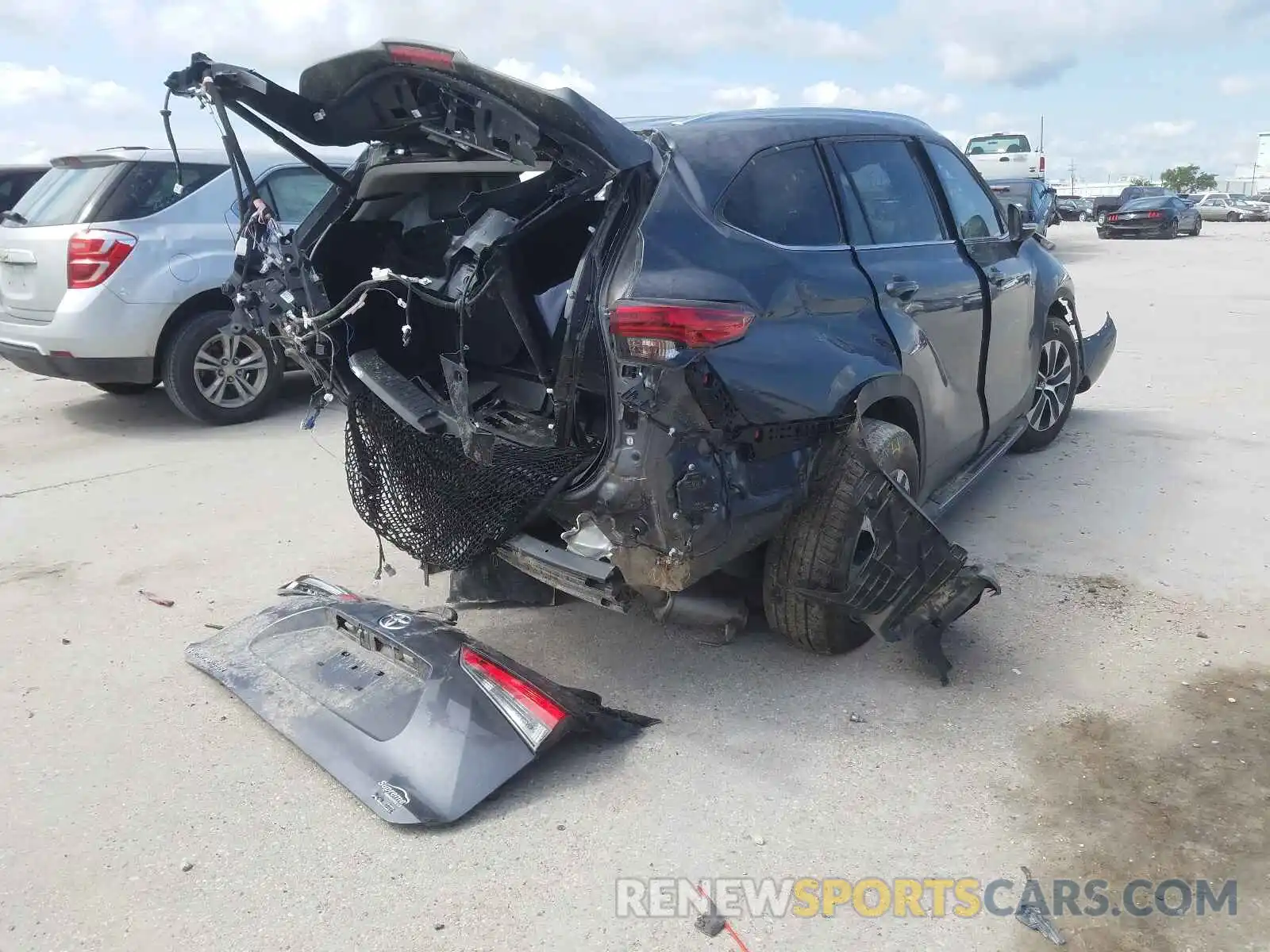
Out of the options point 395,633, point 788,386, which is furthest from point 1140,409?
point 395,633

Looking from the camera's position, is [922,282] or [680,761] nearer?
[680,761]

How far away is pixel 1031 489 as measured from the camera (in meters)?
5.46

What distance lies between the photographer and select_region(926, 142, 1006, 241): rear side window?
453cm

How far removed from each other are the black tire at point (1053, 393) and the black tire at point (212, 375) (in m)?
4.94

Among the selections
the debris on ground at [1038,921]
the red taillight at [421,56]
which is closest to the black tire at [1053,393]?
the debris on ground at [1038,921]

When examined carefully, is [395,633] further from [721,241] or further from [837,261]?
[837,261]

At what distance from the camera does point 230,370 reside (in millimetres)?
7320

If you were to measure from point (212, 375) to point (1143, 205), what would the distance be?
27.5 metres

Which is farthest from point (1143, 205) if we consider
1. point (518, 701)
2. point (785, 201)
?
point (518, 701)

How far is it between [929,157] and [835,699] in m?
2.46

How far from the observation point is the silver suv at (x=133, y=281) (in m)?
6.75

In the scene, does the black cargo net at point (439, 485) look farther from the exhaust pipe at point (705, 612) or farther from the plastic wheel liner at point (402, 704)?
the exhaust pipe at point (705, 612)

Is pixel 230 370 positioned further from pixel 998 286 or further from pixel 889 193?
pixel 998 286

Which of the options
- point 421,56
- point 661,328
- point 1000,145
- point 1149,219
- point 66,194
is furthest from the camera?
point 1149,219
